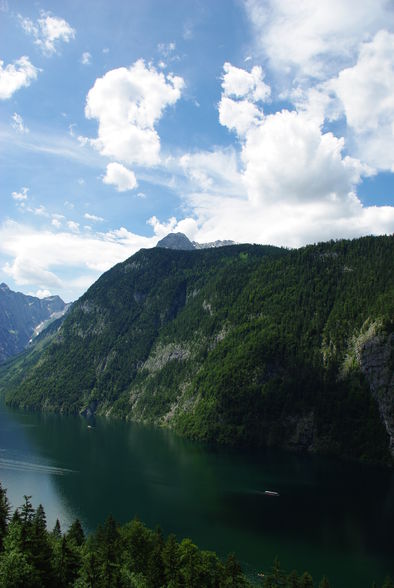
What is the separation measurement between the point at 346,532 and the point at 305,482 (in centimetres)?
3947

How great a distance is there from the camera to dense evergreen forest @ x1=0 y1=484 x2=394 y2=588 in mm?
49562

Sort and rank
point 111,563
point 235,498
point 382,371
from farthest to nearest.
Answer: point 382,371, point 235,498, point 111,563

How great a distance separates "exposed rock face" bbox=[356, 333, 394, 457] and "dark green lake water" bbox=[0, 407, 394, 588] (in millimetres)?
30861

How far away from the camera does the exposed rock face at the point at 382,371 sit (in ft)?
604

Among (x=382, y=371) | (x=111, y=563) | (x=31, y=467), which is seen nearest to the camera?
(x=111, y=563)

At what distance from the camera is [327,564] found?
80.1 m

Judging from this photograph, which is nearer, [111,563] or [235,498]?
[111,563]

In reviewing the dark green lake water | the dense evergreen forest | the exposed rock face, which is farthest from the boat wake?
the exposed rock face

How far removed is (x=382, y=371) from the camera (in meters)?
191

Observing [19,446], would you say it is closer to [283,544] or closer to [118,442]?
[118,442]

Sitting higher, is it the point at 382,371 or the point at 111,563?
the point at 382,371

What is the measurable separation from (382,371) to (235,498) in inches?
4078

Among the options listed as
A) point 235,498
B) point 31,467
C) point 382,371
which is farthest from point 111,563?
point 382,371

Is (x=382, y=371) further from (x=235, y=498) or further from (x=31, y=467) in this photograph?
(x=31, y=467)
